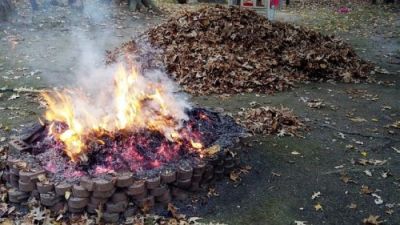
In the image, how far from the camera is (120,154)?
502 cm

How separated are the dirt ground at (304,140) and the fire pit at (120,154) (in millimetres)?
466

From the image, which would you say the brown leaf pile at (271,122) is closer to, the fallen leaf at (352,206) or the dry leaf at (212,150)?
the dry leaf at (212,150)

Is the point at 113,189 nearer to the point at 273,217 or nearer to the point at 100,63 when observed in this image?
the point at 273,217

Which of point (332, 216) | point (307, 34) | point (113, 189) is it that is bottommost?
point (332, 216)

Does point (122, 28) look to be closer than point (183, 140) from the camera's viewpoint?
No

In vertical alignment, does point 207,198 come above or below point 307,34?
below

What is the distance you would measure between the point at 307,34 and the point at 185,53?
3507 millimetres

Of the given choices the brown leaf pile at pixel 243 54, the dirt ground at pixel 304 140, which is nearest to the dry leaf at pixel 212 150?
the dirt ground at pixel 304 140

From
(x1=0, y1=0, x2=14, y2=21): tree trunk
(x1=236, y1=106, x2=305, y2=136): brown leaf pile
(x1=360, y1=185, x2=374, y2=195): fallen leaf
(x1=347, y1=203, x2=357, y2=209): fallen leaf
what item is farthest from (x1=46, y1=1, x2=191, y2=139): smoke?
(x1=0, y1=0, x2=14, y2=21): tree trunk

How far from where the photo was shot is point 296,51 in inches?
422

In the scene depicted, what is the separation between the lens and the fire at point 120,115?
5.20 metres

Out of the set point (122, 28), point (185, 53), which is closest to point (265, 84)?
point (185, 53)

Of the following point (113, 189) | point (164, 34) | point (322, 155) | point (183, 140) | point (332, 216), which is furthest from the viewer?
point (164, 34)

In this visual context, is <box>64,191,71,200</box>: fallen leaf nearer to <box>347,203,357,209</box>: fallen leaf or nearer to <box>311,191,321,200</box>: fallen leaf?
<box>311,191,321,200</box>: fallen leaf
